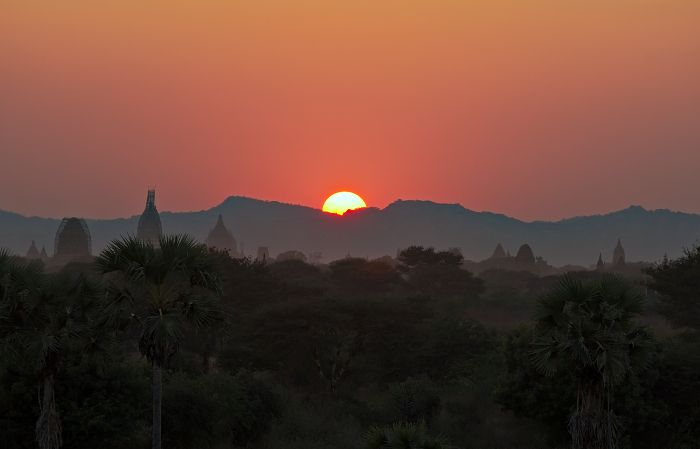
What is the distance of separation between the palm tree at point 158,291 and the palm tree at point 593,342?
9.63 m

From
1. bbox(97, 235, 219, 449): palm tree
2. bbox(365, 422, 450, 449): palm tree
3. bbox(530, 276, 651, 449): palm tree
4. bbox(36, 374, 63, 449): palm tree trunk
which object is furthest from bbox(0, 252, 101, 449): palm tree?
bbox(530, 276, 651, 449): palm tree

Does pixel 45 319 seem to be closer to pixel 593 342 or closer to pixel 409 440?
pixel 409 440

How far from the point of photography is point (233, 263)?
7300cm

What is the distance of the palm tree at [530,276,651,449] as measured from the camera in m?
23.8

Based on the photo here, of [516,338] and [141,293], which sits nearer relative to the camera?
[141,293]

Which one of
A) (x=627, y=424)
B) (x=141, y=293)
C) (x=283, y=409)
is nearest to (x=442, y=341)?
(x=283, y=409)

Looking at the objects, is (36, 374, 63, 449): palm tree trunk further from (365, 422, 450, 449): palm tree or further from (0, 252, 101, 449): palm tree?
(365, 422, 450, 449): palm tree

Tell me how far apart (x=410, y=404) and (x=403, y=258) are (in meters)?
84.9

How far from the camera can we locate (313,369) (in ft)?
165

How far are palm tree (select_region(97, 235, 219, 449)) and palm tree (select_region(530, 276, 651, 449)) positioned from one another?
9.63 meters

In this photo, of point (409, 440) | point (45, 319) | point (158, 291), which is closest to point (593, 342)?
point (409, 440)

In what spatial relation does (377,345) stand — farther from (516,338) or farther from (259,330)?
(516,338)

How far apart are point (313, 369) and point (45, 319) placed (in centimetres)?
2695

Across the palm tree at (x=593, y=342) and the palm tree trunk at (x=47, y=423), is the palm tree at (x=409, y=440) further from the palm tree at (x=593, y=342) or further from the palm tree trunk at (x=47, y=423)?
the palm tree trunk at (x=47, y=423)
